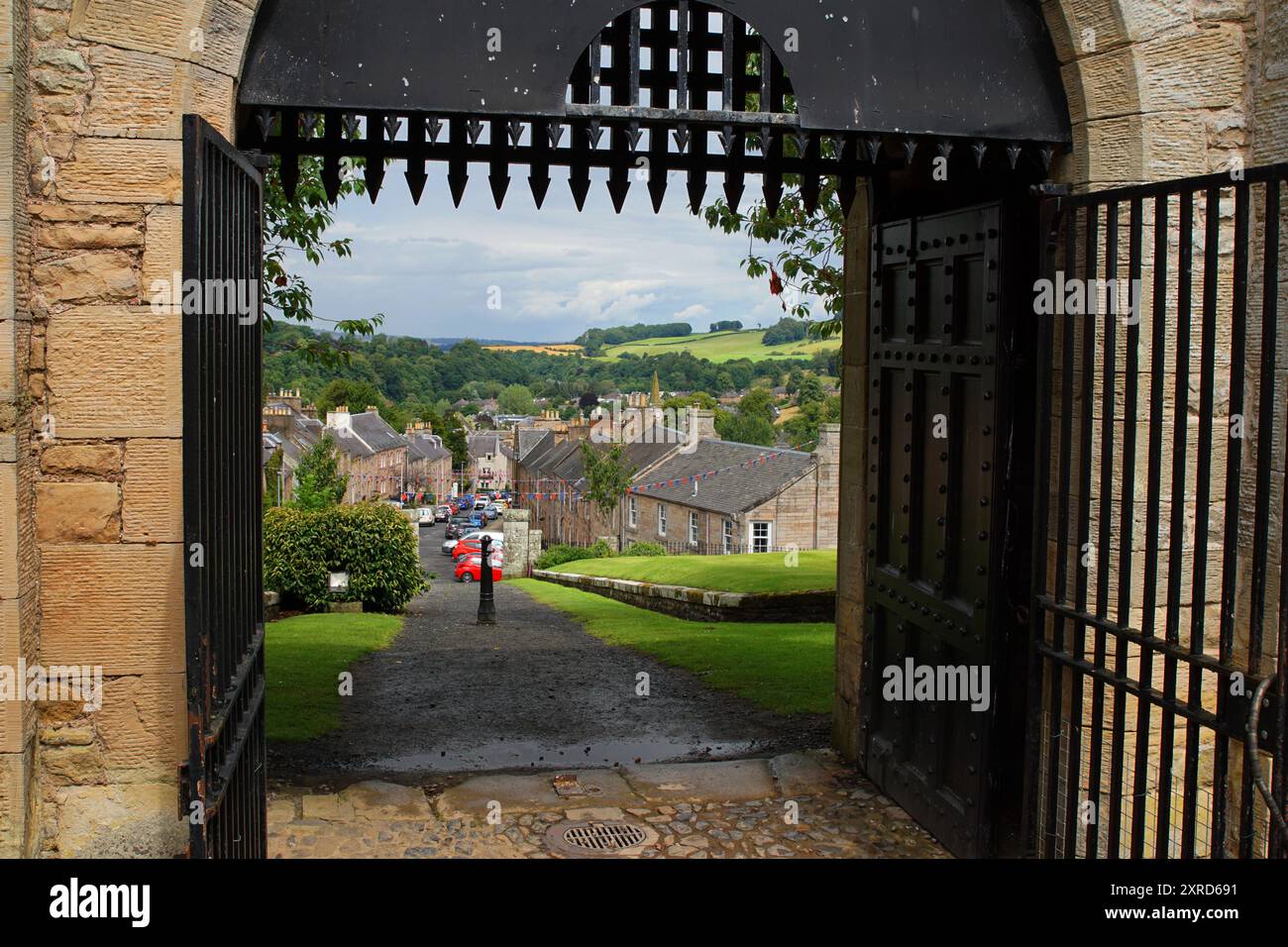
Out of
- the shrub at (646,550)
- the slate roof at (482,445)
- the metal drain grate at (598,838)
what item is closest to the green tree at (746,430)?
the slate roof at (482,445)

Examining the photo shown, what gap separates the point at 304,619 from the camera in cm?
1398

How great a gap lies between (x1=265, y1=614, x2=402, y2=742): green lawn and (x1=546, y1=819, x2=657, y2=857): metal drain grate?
277 centimetres

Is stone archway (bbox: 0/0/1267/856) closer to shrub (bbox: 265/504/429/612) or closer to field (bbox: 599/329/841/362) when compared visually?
shrub (bbox: 265/504/429/612)

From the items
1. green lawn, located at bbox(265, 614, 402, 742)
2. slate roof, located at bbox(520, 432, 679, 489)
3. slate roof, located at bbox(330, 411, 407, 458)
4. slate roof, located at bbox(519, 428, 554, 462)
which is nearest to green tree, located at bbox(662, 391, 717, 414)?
slate roof, located at bbox(520, 432, 679, 489)

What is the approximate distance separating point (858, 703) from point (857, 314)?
2.19m

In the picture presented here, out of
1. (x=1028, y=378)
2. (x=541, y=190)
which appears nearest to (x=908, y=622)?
(x=1028, y=378)

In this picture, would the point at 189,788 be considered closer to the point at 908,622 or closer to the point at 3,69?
the point at 3,69

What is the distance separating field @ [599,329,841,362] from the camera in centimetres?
Result: 12356

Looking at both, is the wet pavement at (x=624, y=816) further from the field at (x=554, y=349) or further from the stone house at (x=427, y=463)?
the field at (x=554, y=349)

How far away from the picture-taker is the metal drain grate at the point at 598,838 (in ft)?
17.4

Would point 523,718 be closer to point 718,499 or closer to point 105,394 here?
point 105,394

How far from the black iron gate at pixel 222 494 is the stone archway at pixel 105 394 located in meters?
0.22

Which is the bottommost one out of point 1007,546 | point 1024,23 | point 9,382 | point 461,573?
point 461,573

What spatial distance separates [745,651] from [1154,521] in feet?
25.5
